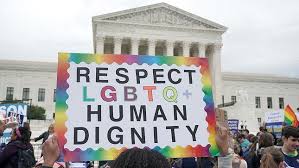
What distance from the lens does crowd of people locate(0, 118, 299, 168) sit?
1689mm

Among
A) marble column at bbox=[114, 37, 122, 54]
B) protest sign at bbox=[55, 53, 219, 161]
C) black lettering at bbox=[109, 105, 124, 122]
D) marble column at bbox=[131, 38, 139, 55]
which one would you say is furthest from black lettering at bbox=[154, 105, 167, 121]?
marble column at bbox=[131, 38, 139, 55]

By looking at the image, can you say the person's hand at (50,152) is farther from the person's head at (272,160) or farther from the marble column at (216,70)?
the marble column at (216,70)

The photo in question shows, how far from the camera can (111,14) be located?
53031mm

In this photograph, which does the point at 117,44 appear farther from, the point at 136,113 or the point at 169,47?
the point at 136,113

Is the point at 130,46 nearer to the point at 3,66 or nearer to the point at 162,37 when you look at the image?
the point at 162,37

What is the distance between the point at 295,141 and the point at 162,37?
51.0 meters

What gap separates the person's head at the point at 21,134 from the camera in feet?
16.4

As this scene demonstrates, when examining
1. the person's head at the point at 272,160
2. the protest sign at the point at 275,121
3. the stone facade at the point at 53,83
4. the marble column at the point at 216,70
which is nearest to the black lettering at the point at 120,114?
the person's head at the point at 272,160

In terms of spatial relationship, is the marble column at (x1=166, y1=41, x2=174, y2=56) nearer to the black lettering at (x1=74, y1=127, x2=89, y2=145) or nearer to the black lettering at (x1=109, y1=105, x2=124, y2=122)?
the black lettering at (x1=109, y1=105, x2=124, y2=122)

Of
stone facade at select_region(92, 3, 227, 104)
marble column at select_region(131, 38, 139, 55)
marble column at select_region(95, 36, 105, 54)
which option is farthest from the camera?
marble column at select_region(131, 38, 139, 55)

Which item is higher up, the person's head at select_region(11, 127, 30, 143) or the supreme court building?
the supreme court building

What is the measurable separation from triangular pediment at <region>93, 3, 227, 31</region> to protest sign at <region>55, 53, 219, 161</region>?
2005 inches

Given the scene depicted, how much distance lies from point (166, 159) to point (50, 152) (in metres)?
1.32

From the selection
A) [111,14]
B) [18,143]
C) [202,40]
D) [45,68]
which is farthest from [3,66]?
[18,143]
